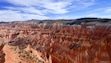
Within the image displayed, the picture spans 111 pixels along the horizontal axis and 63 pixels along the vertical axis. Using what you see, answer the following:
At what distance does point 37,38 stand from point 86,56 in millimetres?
29281

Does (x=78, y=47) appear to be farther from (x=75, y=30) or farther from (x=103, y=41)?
(x=75, y=30)

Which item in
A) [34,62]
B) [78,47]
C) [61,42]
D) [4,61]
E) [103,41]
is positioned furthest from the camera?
[61,42]

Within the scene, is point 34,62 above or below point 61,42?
above

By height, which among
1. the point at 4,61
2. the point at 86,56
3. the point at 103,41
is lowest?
the point at 86,56

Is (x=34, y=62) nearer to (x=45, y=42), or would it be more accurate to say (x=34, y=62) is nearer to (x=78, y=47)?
(x=78, y=47)

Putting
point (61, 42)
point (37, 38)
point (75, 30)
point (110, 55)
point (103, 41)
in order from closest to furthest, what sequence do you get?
1. point (110, 55)
2. point (103, 41)
3. point (61, 42)
4. point (75, 30)
5. point (37, 38)

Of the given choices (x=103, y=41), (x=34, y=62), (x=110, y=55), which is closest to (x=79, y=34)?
(x=103, y=41)

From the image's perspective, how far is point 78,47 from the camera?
58.8 m

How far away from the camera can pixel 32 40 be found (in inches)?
3004

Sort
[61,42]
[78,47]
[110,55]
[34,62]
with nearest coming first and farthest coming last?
[34,62] < [110,55] < [78,47] < [61,42]

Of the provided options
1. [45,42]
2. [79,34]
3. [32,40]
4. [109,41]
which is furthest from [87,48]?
[32,40]

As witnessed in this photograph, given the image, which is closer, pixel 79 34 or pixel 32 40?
pixel 79 34

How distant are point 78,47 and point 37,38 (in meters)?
23.5

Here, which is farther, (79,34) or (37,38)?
(37,38)
